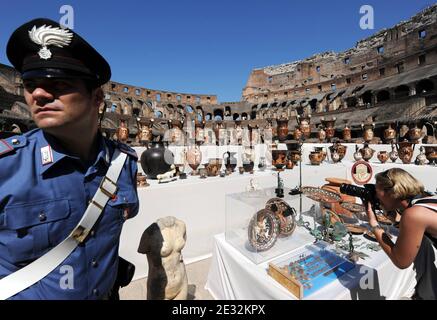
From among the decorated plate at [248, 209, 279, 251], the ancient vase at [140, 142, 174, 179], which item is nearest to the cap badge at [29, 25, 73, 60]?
the decorated plate at [248, 209, 279, 251]

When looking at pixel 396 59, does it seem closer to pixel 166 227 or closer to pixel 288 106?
pixel 288 106

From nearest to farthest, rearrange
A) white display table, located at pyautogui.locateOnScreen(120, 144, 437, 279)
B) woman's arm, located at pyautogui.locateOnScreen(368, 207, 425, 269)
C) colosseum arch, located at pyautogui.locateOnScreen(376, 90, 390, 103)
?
woman's arm, located at pyautogui.locateOnScreen(368, 207, 425, 269) → white display table, located at pyautogui.locateOnScreen(120, 144, 437, 279) → colosseum arch, located at pyautogui.locateOnScreen(376, 90, 390, 103)

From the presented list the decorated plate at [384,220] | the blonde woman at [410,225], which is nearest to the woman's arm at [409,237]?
the blonde woman at [410,225]

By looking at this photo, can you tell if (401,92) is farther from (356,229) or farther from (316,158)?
(356,229)

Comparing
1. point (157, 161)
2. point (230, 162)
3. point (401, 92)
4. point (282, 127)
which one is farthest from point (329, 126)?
point (401, 92)

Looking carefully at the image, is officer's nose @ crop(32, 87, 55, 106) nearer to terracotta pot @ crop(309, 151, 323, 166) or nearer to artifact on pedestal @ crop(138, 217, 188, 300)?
artifact on pedestal @ crop(138, 217, 188, 300)

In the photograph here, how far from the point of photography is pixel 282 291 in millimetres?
1494

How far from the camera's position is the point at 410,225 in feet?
4.34

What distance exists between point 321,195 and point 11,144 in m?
3.09

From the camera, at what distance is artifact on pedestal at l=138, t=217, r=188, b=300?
186 centimetres

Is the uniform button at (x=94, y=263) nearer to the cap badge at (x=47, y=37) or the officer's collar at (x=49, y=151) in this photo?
the officer's collar at (x=49, y=151)

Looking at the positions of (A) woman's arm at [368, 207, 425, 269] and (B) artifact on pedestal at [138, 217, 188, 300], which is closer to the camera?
(A) woman's arm at [368, 207, 425, 269]
